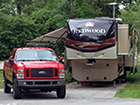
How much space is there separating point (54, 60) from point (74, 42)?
130 inches

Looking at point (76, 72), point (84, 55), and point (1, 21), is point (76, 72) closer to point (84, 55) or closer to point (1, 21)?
point (84, 55)

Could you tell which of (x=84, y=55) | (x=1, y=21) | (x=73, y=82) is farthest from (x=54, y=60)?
(x=1, y=21)

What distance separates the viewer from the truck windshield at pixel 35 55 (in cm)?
1577

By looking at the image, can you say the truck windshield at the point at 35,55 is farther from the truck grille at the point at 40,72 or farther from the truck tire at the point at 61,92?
the truck tire at the point at 61,92

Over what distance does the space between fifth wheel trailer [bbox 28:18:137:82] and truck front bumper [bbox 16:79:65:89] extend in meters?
4.42

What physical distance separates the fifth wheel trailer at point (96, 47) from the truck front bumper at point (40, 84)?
4.42 metres

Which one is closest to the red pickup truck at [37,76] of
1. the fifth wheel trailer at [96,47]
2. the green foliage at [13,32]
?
the fifth wheel trailer at [96,47]

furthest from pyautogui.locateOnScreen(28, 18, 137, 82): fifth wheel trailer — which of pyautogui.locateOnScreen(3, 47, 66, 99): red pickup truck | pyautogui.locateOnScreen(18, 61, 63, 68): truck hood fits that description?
pyautogui.locateOnScreen(18, 61, 63, 68): truck hood

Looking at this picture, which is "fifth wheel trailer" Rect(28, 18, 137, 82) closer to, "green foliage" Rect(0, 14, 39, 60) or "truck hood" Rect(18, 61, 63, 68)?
"truck hood" Rect(18, 61, 63, 68)

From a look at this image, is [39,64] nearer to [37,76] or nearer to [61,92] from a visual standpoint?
[37,76]

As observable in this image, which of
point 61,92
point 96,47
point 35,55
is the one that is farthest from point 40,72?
point 96,47

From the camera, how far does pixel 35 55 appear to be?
1592cm

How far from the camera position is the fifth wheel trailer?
18672 millimetres

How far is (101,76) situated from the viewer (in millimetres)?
19781
